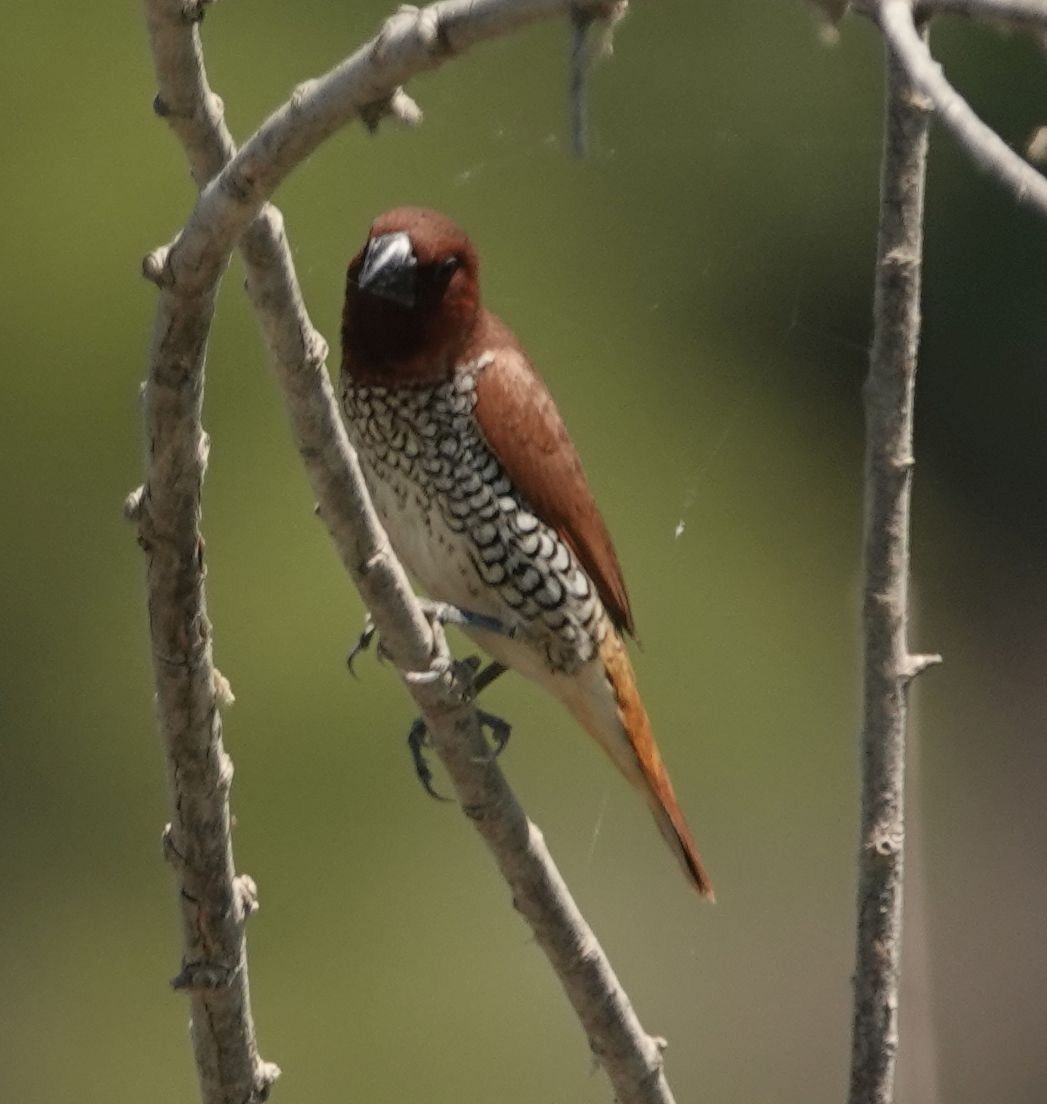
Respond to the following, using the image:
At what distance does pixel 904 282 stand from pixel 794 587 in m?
3.58

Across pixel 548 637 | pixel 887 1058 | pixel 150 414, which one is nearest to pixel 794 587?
pixel 548 637

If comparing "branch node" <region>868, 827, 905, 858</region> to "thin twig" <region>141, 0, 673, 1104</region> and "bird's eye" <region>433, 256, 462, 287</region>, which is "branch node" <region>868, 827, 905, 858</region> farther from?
"bird's eye" <region>433, 256, 462, 287</region>

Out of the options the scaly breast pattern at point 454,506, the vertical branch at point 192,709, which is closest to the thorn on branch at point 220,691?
the vertical branch at point 192,709

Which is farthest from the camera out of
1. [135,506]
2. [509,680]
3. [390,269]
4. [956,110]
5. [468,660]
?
[509,680]

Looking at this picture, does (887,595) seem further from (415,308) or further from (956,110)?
(956,110)

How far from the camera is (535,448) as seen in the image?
8.32ft

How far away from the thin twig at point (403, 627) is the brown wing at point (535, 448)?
20.6 inches

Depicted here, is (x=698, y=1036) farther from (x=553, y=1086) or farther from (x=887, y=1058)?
(x=887, y=1058)

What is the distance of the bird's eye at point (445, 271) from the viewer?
2432 millimetres

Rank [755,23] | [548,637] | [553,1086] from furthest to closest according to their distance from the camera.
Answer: [755,23] → [553,1086] → [548,637]

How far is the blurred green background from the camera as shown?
4621mm

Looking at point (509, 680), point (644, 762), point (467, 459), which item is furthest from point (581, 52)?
point (509, 680)

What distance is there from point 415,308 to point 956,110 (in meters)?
1.48

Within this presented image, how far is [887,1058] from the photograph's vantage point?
6.55 ft
